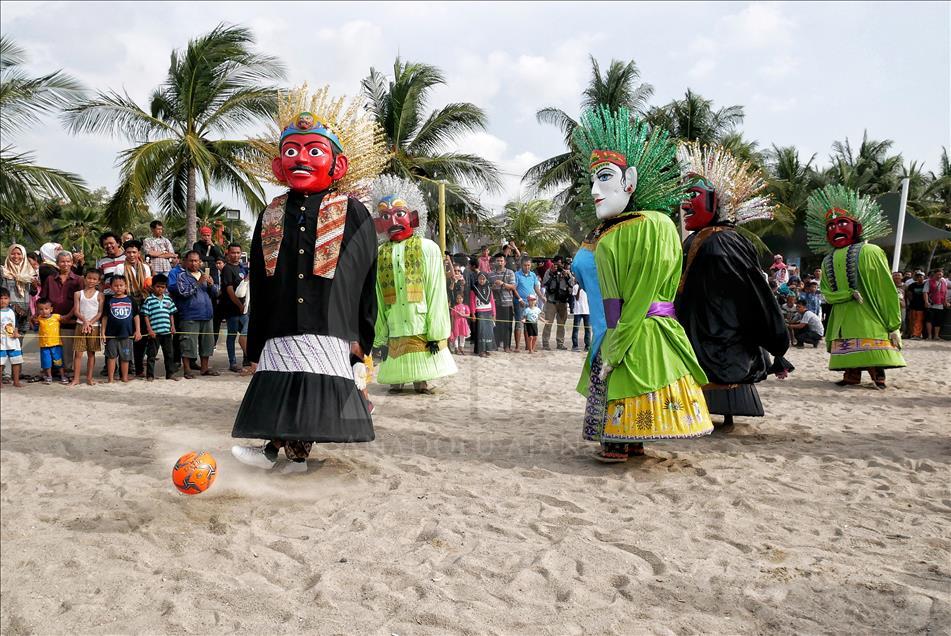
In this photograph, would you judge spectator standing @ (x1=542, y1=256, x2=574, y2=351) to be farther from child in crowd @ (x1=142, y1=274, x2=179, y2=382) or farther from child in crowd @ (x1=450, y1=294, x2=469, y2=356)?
child in crowd @ (x1=142, y1=274, x2=179, y2=382)

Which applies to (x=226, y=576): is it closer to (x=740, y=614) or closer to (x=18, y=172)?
(x=740, y=614)

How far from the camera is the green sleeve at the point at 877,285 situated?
7580 millimetres

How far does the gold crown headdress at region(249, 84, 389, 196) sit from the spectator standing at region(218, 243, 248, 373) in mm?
4617

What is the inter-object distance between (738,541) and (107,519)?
3.38 metres

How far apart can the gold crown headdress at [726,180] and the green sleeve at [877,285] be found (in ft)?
8.41

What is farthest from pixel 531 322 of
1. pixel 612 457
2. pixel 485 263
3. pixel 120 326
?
pixel 612 457

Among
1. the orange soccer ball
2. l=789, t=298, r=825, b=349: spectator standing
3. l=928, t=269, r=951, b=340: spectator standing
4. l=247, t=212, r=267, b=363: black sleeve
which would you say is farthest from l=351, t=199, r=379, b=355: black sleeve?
l=928, t=269, r=951, b=340: spectator standing

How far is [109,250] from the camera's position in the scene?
8.72 meters

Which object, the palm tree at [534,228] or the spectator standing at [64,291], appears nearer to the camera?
the spectator standing at [64,291]

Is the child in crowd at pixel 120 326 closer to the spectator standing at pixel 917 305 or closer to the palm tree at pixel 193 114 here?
the palm tree at pixel 193 114

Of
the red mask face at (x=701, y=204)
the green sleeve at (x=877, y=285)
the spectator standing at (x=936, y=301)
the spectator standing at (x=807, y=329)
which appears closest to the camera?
the red mask face at (x=701, y=204)

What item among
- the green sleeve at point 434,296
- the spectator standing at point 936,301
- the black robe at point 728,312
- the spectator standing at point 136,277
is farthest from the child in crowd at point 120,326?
the spectator standing at point 936,301

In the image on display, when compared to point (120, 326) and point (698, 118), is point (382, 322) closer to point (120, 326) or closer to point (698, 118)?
point (120, 326)

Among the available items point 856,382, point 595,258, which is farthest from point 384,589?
point 856,382
